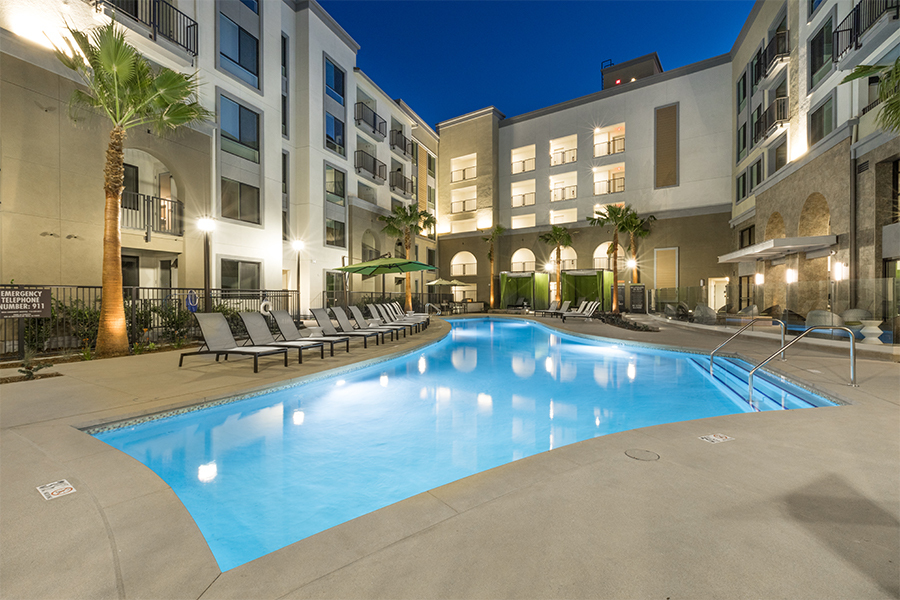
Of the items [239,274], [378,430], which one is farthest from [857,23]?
[239,274]

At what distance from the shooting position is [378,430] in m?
5.16

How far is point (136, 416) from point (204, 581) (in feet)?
12.2

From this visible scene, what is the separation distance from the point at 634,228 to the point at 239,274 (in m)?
22.6

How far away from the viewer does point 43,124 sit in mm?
9492

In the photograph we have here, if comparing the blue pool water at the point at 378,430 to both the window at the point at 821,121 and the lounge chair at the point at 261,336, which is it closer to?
the lounge chair at the point at 261,336

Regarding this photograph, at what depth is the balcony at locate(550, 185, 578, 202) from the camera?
3145 centimetres

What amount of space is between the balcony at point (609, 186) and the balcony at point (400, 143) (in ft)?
48.2

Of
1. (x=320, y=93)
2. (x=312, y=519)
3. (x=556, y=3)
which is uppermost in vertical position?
(x=556, y=3)

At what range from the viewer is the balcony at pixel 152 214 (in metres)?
12.3

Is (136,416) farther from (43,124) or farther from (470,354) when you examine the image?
(43,124)

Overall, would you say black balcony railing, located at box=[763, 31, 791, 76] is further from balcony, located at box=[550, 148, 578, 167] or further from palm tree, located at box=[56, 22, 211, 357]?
palm tree, located at box=[56, 22, 211, 357]

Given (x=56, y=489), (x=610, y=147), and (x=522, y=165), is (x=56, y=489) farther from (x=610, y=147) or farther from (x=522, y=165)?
(x=522, y=165)

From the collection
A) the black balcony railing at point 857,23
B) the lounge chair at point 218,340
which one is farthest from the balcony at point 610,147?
the lounge chair at point 218,340

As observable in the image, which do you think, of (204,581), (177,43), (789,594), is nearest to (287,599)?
(204,581)
